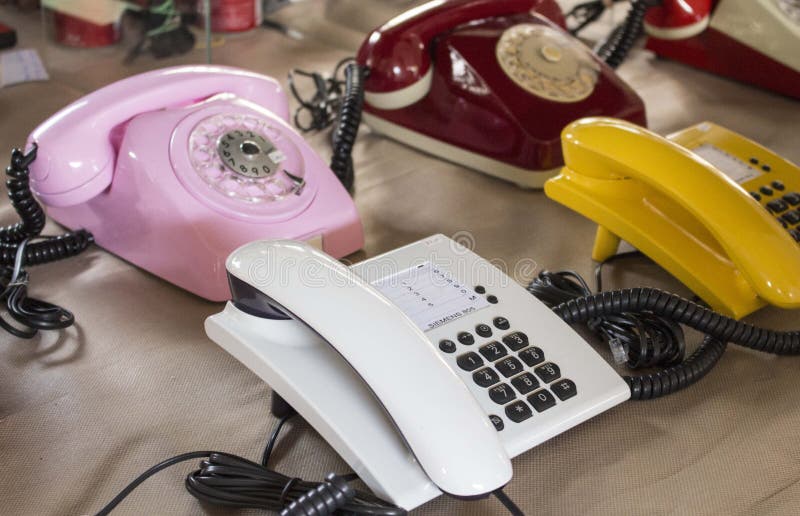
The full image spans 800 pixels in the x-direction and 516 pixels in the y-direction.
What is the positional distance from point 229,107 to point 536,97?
1.02ft

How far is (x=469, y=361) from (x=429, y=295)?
0.25ft

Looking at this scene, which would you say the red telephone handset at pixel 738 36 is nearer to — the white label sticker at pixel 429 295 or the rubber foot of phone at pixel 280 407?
the white label sticker at pixel 429 295

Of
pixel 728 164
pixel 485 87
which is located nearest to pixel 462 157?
pixel 485 87

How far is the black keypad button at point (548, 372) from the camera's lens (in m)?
0.57

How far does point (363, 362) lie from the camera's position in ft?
1.63

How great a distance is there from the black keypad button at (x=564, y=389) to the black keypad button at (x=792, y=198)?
1.12 ft

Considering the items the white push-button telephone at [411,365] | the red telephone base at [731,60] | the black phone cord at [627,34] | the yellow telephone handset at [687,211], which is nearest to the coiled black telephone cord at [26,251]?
the white push-button telephone at [411,365]

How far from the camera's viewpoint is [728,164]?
833mm

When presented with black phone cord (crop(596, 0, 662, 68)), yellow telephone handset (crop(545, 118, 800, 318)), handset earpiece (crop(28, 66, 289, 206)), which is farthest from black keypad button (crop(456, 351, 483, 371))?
black phone cord (crop(596, 0, 662, 68))

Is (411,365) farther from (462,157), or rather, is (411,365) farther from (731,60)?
(731,60)

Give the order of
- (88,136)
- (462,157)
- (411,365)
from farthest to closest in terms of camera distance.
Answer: (462,157)
(88,136)
(411,365)

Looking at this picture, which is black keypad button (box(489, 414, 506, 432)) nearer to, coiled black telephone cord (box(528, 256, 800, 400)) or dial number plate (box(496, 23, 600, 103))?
coiled black telephone cord (box(528, 256, 800, 400))

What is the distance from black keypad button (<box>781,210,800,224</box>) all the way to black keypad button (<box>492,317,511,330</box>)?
1.03ft

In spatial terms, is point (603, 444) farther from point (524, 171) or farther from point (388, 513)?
point (524, 171)
